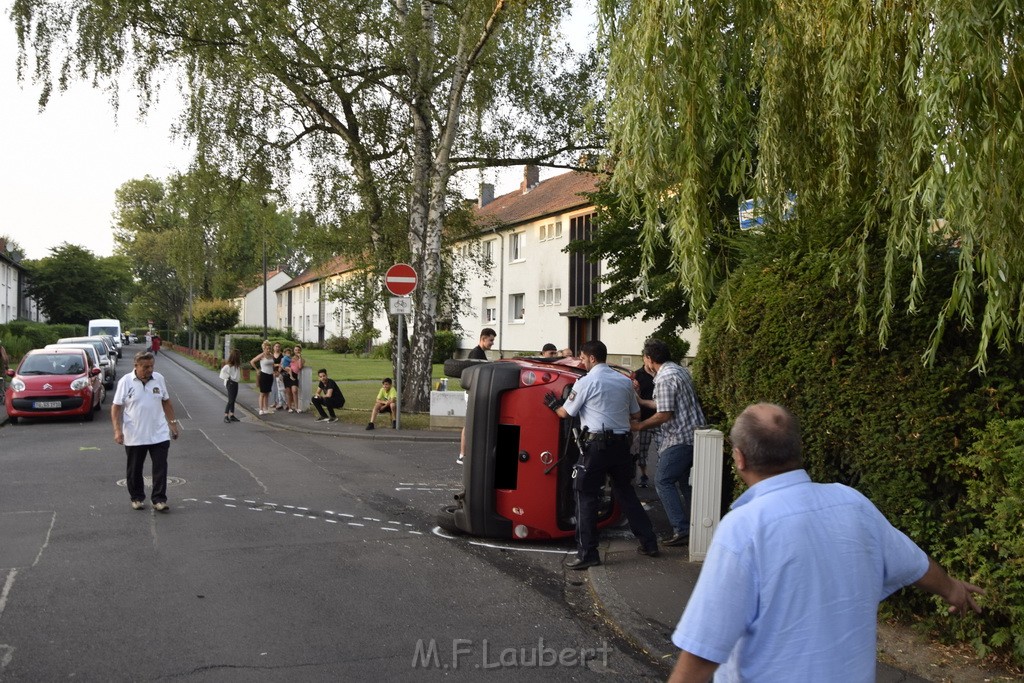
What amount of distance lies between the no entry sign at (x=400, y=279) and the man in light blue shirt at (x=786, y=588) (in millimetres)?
14389

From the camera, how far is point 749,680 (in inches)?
96.7

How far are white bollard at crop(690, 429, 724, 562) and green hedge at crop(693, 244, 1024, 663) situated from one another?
3.10ft

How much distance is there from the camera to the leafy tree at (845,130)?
489 centimetres

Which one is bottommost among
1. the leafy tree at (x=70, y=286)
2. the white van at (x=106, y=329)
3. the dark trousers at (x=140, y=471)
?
the dark trousers at (x=140, y=471)

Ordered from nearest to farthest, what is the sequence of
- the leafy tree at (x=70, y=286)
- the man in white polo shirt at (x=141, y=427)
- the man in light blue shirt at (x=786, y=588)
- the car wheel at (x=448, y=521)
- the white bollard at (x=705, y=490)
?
the man in light blue shirt at (x=786, y=588) → the white bollard at (x=705, y=490) → the car wheel at (x=448, y=521) → the man in white polo shirt at (x=141, y=427) → the leafy tree at (x=70, y=286)

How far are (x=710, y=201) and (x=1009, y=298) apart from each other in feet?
7.92

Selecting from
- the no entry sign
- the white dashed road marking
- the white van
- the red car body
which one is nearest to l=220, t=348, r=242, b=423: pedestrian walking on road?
the no entry sign

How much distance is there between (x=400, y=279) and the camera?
16.7 meters

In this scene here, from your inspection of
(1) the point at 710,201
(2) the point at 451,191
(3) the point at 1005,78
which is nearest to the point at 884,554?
(3) the point at 1005,78

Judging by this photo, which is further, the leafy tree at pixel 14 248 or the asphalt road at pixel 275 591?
the leafy tree at pixel 14 248

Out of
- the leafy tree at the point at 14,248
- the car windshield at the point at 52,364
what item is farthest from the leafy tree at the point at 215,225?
the leafy tree at the point at 14,248

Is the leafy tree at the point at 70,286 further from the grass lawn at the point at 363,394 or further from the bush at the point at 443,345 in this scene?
the bush at the point at 443,345

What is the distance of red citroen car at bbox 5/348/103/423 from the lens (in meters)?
18.6

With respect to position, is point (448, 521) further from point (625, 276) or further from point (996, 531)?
point (625, 276)
